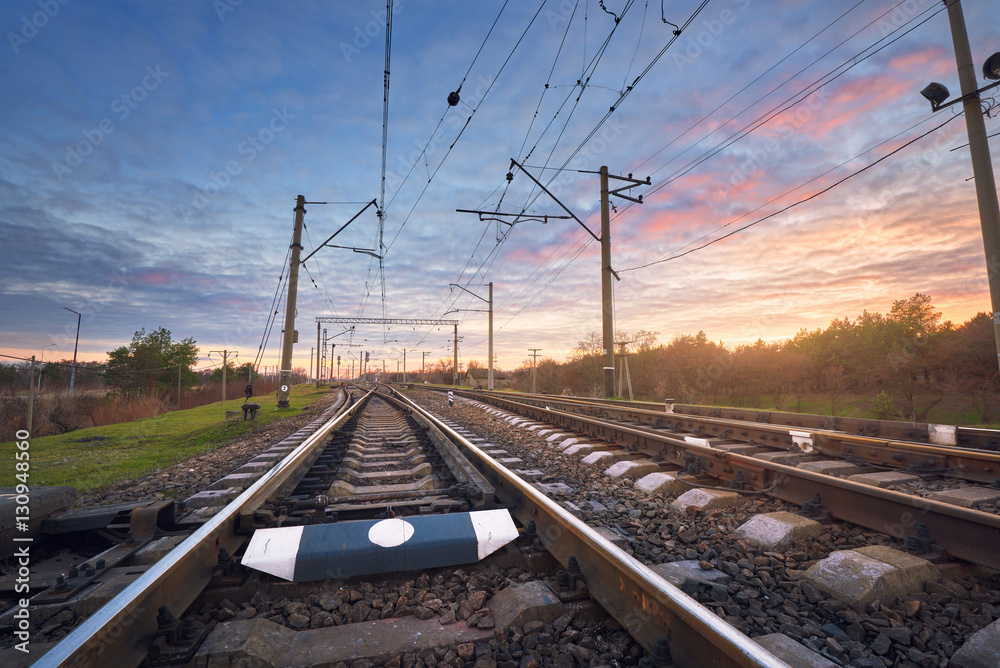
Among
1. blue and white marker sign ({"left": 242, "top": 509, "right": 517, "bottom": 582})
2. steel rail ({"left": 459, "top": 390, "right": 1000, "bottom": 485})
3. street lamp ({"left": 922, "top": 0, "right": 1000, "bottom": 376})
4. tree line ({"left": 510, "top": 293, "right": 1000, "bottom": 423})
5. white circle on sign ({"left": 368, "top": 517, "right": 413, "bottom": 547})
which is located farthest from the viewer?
tree line ({"left": 510, "top": 293, "right": 1000, "bottom": 423})

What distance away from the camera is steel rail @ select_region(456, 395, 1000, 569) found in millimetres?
2699

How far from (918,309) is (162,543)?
35.9 metres

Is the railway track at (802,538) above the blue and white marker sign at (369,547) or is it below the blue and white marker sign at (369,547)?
below

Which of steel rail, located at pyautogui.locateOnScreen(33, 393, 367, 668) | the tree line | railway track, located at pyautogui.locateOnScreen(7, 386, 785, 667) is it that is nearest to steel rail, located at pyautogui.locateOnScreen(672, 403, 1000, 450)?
railway track, located at pyautogui.locateOnScreen(7, 386, 785, 667)

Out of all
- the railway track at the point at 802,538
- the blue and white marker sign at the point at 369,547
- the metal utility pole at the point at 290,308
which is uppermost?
the metal utility pole at the point at 290,308

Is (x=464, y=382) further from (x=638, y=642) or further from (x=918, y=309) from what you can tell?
(x=638, y=642)

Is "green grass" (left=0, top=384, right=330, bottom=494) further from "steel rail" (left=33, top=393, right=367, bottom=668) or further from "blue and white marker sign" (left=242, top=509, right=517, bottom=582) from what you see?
"blue and white marker sign" (left=242, top=509, right=517, bottom=582)

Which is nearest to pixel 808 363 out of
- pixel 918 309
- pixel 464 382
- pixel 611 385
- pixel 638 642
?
pixel 918 309

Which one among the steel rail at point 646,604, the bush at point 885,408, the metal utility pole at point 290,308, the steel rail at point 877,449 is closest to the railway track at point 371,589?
the steel rail at point 646,604

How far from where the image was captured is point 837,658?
1896 millimetres

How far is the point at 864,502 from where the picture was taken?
3.45 meters

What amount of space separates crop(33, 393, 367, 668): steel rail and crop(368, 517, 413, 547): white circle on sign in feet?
2.90

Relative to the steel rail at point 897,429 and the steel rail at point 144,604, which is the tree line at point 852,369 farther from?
the steel rail at point 144,604

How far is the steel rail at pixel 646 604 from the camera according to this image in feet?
4.85
